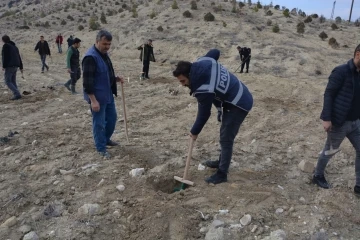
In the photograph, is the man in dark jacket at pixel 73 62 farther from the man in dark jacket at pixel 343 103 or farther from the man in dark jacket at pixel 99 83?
the man in dark jacket at pixel 343 103

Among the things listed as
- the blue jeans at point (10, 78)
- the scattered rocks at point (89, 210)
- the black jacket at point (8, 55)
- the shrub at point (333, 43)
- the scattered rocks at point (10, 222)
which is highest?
the black jacket at point (8, 55)

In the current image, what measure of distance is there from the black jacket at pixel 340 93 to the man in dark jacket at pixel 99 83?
2.71 metres

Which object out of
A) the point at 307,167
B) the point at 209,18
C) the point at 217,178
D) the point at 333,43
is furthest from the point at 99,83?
the point at 209,18

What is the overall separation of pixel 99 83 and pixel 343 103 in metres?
2.95

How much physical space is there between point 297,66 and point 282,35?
4.94 metres

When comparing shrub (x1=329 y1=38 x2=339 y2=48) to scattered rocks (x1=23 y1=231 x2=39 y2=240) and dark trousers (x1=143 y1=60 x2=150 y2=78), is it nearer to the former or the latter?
dark trousers (x1=143 y1=60 x2=150 y2=78)

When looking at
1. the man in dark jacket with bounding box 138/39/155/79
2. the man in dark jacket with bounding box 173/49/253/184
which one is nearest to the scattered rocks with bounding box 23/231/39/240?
the man in dark jacket with bounding box 173/49/253/184

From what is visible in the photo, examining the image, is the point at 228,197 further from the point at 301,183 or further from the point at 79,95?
the point at 79,95

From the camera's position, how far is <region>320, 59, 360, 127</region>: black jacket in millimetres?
3717

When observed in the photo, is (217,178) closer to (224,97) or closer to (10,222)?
(224,97)

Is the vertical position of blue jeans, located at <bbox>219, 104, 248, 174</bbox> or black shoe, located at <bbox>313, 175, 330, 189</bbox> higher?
blue jeans, located at <bbox>219, 104, 248, 174</bbox>

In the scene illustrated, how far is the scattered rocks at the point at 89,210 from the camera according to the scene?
3653mm

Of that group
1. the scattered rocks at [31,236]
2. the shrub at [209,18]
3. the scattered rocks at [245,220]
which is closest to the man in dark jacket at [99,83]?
the scattered rocks at [31,236]

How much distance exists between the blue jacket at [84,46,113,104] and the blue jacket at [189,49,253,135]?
4.83 ft
